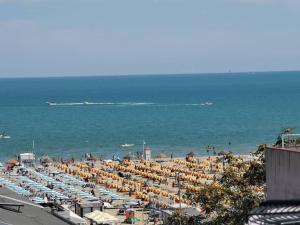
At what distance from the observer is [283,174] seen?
39.6 feet

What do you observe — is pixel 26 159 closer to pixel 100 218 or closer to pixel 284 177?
pixel 100 218

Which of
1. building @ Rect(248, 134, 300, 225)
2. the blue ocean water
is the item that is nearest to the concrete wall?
building @ Rect(248, 134, 300, 225)

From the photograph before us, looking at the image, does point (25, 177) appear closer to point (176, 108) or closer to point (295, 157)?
point (295, 157)

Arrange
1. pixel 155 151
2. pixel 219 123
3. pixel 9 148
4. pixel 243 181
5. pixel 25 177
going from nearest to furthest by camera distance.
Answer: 1. pixel 243 181
2. pixel 25 177
3. pixel 155 151
4. pixel 9 148
5. pixel 219 123

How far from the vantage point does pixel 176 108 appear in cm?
14425

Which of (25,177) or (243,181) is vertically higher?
(243,181)

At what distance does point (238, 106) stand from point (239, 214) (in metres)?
132

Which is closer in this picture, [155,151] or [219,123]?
[155,151]

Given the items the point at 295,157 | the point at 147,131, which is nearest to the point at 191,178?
the point at 295,157

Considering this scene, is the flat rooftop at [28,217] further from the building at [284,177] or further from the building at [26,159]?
the building at [26,159]

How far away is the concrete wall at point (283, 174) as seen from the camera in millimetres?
11727

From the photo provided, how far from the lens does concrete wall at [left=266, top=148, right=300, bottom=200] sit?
11.7 m

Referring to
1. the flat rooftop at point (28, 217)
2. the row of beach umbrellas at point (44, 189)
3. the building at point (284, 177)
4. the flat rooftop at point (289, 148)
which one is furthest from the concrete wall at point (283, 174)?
the row of beach umbrellas at point (44, 189)

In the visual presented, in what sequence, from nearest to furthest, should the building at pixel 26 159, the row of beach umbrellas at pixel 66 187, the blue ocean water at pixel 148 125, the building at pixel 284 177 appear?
the building at pixel 284 177, the row of beach umbrellas at pixel 66 187, the building at pixel 26 159, the blue ocean water at pixel 148 125
